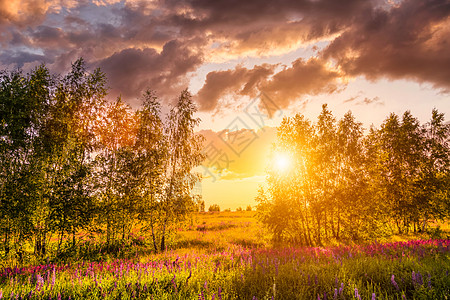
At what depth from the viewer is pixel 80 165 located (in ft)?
39.8

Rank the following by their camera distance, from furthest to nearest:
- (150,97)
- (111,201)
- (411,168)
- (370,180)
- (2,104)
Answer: (411,168) < (150,97) < (370,180) < (111,201) < (2,104)

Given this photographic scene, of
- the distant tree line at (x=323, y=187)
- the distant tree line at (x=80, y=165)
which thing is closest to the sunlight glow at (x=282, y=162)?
the distant tree line at (x=323, y=187)

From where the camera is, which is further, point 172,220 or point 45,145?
point 172,220

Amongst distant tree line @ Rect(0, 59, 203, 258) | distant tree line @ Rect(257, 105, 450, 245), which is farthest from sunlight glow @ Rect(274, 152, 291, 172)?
distant tree line @ Rect(0, 59, 203, 258)

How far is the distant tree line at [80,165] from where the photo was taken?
11141 millimetres

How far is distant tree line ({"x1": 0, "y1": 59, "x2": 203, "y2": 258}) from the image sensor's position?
11141mm

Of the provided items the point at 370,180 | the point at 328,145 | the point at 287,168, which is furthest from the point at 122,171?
the point at 370,180

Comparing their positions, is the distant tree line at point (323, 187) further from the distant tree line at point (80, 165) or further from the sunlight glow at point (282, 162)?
the distant tree line at point (80, 165)

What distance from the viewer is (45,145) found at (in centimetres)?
1391

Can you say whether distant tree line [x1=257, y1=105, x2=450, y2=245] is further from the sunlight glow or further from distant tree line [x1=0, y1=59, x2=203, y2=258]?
distant tree line [x1=0, y1=59, x2=203, y2=258]

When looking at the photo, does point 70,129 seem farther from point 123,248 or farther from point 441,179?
point 441,179

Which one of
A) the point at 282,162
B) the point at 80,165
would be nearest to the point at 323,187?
the point at 282,162

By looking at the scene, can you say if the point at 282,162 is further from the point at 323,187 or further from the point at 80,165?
the point at 80,165

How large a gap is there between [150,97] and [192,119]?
11.4 ft
